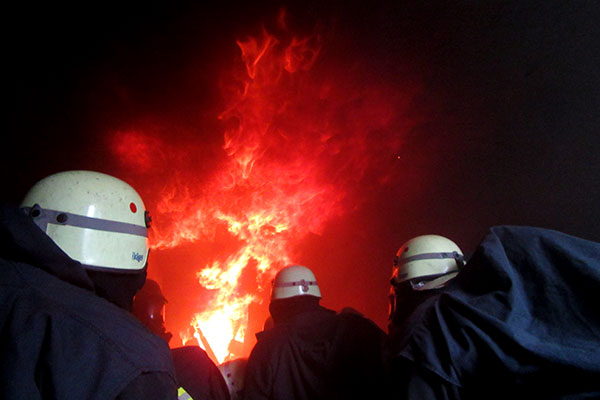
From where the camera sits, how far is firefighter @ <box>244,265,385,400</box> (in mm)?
3215

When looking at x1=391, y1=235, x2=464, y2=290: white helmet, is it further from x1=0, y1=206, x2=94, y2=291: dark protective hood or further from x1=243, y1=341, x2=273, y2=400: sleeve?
x1=0, y1=206, x2=94, y2=291: dark protective hood

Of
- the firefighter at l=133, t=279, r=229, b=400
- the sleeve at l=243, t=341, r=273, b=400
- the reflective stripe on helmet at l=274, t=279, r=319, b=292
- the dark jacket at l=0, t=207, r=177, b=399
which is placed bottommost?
the sleeve at l=243, t=341, r=273, b=400

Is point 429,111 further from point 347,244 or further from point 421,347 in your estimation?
point 421,347

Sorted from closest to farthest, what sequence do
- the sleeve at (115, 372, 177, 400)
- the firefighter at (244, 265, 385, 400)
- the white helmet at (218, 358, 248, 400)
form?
the sleeve at (115, 372, 177, 400)
the firefighter at (244, 265, 385, 400)
the white helmet at (218, 358, 248, 400)

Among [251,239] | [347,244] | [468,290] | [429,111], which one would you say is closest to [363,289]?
[347,244]

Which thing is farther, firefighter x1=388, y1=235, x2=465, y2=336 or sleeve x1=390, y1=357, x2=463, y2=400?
firefighter x1=388, y1=235, x2=465, y2=336

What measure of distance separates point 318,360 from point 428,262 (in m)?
1.80

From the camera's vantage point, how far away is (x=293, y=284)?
5695 millimetres

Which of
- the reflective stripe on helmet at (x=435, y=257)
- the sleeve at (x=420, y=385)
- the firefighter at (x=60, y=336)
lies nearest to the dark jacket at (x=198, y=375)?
the firefighter at (x=60, y=336)

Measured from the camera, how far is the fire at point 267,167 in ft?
32.3

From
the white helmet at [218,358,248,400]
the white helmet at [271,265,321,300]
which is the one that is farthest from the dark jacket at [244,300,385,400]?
the white helmet at [271,265,321,300]

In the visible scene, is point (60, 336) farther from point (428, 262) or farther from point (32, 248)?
point (428, 262)

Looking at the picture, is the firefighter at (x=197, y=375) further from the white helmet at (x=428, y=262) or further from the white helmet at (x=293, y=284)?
the white helmet at (x=293, y=284)

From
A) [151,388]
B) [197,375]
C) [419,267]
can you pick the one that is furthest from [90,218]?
[419,267]
